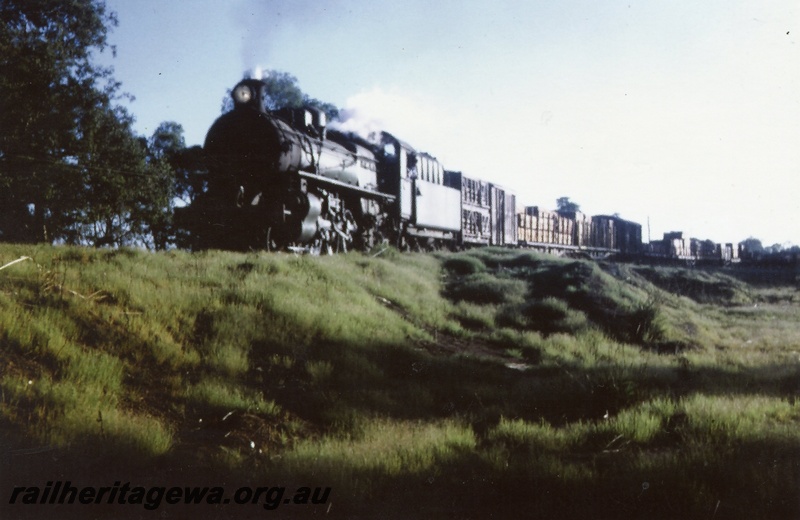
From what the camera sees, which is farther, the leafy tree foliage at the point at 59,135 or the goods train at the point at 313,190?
the leafy tree foliage at the point at 59,135

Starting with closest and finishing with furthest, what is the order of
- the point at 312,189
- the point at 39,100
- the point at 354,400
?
the point at 354,400
the point at 312,189
the point at 39,100

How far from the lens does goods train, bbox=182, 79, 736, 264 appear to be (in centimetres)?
1288

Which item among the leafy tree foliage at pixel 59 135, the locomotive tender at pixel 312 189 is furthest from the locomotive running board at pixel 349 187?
the leafy tree foliage at pixel 59 135

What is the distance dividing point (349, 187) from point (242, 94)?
3552mm

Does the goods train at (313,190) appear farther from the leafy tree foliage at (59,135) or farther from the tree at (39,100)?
the tree at (39,100)

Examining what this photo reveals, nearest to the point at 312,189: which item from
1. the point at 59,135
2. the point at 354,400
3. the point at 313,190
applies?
the point at 313,190

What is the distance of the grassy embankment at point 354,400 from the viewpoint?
4.28m

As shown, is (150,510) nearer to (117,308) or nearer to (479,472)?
(479,472)

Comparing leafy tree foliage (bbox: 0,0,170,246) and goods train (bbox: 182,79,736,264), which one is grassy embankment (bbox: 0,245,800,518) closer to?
goods train (bbox: 182,79,736,264)

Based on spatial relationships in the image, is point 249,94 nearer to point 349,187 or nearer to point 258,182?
point 258,182

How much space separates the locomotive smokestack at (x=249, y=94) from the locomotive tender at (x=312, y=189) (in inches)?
0.9

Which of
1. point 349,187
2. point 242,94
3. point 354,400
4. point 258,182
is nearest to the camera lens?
point 354,400

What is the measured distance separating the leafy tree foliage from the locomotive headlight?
8137mm

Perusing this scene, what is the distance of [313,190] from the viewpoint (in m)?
14.4
